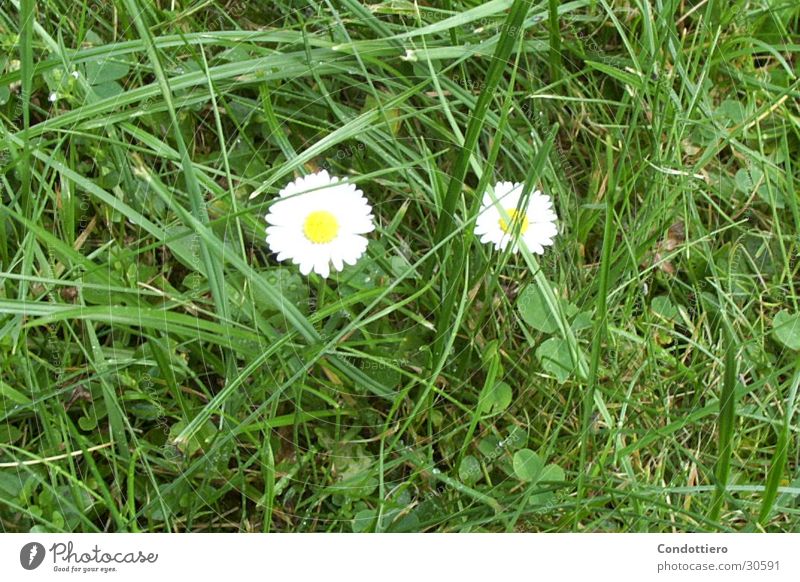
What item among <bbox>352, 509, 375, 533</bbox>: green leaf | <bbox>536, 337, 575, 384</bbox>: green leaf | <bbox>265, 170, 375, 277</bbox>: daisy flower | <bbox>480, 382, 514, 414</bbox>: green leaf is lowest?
<bbox>352, 509, 375, 533</bbox>: green leaf

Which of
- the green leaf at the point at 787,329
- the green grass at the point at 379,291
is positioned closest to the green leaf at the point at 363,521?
the green grass at the point at 379,291

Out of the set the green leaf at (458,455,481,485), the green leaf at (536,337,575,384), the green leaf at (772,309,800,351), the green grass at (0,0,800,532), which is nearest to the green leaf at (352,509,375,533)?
the green grass at (0,0,800,532)

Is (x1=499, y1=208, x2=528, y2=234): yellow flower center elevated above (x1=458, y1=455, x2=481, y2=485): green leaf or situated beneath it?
elevated above

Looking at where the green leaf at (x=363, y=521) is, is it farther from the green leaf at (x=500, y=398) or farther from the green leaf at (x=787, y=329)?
the green leaf at (x=787, y=329)

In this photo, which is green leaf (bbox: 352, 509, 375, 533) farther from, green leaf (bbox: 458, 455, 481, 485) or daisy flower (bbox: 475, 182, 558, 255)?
daisy flower (bbox: 475, 182, 558, 255)
